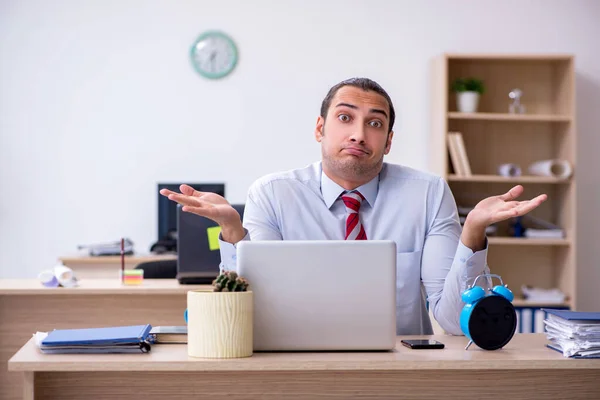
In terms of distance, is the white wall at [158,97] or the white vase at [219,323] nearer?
the white vase at [219,323]

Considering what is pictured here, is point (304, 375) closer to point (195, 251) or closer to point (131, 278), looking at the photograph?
point (195, 251)

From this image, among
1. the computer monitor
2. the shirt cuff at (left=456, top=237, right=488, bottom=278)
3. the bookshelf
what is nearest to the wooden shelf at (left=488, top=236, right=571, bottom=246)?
the bookshelf

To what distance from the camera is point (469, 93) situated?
509cm

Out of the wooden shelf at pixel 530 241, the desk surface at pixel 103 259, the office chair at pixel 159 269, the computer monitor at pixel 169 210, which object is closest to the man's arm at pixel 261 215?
the office chair at pixel 159 269

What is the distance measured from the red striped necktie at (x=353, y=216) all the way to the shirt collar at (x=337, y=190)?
0.06 feet

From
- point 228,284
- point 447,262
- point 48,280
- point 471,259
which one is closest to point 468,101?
point 48,280

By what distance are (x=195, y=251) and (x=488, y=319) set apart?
1.94 metres

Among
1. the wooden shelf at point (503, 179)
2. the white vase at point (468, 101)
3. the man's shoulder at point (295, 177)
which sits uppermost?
the white vase at point (468, 101)

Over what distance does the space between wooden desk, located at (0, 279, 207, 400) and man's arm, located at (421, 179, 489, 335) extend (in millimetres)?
1377

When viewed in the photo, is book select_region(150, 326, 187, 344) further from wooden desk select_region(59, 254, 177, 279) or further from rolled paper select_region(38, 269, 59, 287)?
wooden desk select_region(59, 254, 177, 279)

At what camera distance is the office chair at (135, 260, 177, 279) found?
388 centimetres

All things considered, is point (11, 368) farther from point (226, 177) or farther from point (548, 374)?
point (226, 177)

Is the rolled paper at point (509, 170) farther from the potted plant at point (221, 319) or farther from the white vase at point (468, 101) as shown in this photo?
the potted plant at point (221, 319)

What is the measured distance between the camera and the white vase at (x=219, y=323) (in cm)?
153
